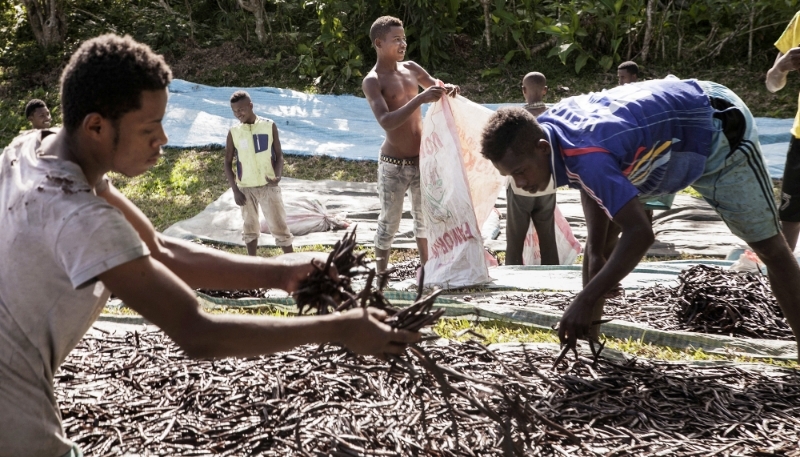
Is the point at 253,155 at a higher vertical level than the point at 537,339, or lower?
higher

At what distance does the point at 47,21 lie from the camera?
590 inches

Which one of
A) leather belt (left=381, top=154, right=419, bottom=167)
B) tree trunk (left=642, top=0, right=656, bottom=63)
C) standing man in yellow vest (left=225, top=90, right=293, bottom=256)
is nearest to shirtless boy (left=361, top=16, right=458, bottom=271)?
leather belt (left=381, top=154, right=419, bottom=167)

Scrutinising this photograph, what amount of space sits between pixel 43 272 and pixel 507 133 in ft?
7.17

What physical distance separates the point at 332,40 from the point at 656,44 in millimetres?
5139

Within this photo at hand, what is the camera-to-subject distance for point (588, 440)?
3.32 m

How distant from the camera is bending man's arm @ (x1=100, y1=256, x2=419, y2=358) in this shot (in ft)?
6.75

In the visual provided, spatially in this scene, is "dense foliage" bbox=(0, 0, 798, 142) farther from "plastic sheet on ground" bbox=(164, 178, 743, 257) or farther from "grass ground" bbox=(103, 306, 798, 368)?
"grass ground" bbox=(103, 306, 798, 368)

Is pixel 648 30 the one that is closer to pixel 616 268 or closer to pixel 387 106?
pixel 387 106

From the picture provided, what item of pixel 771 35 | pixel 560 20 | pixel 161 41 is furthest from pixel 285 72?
pixel 771 35

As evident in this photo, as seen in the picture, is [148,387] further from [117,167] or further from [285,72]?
[285,72]

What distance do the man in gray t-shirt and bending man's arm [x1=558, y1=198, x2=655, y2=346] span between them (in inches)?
48.8

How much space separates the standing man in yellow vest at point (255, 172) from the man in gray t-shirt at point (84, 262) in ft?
16.7

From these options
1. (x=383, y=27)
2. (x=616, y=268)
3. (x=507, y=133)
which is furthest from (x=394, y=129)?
(x=616, y=268)

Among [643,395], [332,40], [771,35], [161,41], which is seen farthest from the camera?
[161,41]
